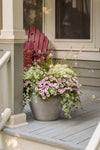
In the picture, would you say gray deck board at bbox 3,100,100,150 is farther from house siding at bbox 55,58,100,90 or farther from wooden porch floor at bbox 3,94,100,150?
house siding at bbox 55,58,100,90

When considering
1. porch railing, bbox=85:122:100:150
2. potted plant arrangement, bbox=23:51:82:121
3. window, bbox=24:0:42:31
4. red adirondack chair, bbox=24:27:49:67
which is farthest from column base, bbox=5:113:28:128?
window, bbox=24:0:42:31

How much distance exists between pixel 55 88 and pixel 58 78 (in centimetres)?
13

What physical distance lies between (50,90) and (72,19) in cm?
264

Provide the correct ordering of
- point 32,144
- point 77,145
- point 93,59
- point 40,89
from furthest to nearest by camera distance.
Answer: point 93,59, point 40,89, point 32,144, point 77,145

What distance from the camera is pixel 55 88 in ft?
12.6

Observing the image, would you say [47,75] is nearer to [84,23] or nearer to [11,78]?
[11,78]

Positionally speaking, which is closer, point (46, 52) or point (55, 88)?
point (55, 88)

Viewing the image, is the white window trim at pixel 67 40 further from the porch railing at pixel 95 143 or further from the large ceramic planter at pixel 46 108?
the porch railing at pixel 95 143

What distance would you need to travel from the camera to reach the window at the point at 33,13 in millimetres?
6590

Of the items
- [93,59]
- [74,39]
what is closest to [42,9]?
[74,39]

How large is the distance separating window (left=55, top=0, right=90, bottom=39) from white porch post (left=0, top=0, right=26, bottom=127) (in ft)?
7.57

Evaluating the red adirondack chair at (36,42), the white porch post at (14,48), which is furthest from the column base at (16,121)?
the red adirondack chair at (36,42)

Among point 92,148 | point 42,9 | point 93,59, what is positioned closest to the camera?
point 92,148

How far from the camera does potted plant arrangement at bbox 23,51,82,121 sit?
12.6 feet
